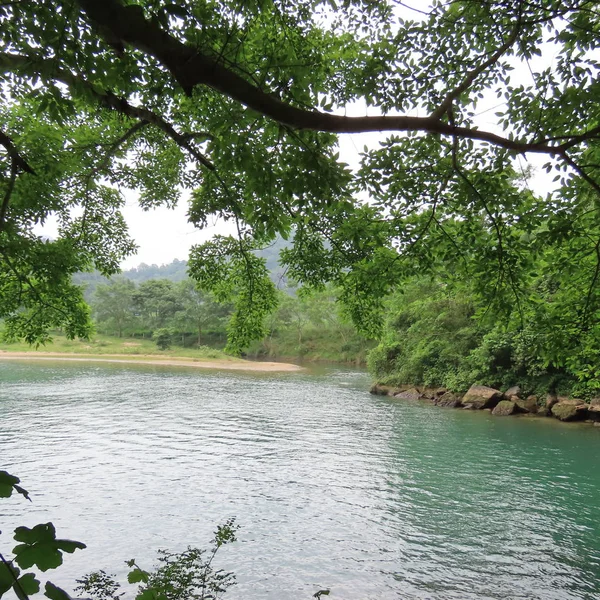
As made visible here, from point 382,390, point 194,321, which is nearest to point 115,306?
point 194,321

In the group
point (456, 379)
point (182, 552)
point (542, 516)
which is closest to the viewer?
point (182, 552)

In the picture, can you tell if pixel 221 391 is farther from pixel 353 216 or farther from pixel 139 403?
pixel 353 216

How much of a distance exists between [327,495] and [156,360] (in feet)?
134

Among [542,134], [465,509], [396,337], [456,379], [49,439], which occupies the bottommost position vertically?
[49,439]

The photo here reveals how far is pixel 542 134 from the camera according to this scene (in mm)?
5410

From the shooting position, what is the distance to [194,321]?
59.4 meters

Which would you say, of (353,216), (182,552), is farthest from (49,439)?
(353,216)

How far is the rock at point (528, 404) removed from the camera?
21297mm

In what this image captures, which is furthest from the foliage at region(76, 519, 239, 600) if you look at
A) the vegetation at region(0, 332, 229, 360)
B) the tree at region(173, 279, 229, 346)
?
the tree at region(173, 279, 229, 346)

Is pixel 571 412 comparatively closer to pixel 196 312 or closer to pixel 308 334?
pixel 308 334

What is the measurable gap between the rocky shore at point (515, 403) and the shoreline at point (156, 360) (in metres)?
21.3

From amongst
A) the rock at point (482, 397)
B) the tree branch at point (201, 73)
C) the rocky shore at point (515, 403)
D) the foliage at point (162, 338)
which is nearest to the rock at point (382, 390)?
the rocky shore at point (515, 403)

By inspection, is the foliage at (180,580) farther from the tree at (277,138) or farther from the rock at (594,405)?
the rock at (594,405)

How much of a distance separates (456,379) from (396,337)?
5.63 m
